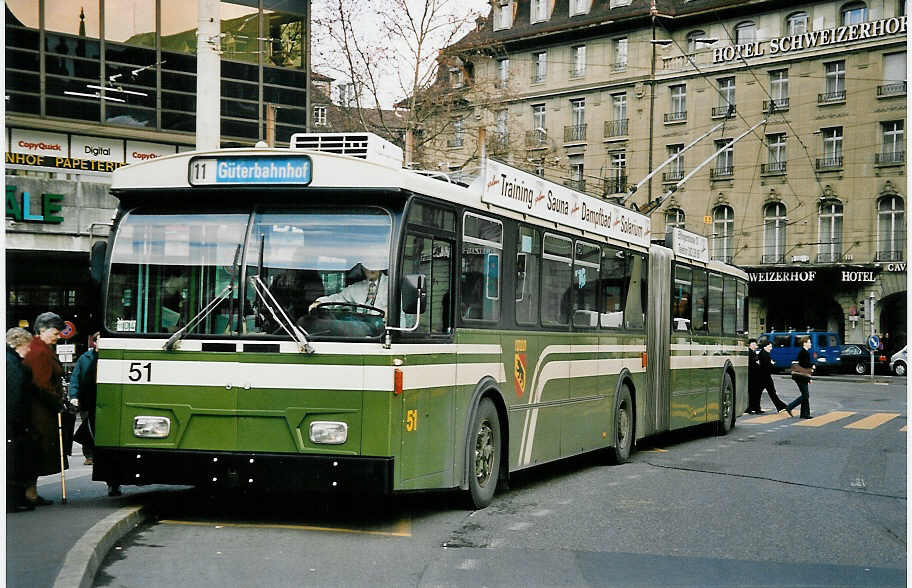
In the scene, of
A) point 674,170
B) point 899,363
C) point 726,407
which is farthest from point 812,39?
point 726,407

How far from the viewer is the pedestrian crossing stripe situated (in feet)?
81.0

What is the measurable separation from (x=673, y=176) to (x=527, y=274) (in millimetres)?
51280

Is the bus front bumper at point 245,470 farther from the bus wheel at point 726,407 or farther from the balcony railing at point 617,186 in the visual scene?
the balcony railing at point 617,186

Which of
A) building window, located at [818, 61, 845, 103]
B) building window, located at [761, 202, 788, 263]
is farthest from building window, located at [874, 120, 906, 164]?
building window, located at [761, 202, 788, 263]

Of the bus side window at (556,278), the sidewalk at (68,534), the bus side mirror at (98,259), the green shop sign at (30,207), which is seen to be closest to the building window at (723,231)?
the green shop sign at (30,207)

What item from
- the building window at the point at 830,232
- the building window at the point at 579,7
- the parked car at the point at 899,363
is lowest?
the parked car at the point at 899,363

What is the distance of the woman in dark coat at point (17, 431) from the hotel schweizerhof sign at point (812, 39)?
42.7 metres

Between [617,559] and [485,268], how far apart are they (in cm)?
312

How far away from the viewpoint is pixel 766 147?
56281mm

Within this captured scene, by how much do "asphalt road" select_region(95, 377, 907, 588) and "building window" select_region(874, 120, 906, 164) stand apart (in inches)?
1401

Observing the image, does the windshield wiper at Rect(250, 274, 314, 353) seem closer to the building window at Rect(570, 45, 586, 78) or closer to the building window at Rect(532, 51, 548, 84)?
the building window at Rect(570, 45, 586, 78)

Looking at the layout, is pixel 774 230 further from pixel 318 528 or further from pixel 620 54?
pixel 318 528

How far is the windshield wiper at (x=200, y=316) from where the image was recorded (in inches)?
371

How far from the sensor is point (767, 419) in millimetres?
26500
